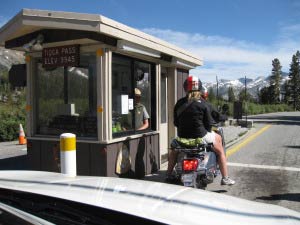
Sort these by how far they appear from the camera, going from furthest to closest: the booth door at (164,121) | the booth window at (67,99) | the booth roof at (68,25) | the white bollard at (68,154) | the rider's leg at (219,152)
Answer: the booth door at (164,121), the booth window at (67,99), the rider's leg at (219,152), the booth roof at (68,25), the white bollard at (68,154)

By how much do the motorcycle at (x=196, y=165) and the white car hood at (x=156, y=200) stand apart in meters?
2.80

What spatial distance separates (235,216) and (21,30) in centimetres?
584

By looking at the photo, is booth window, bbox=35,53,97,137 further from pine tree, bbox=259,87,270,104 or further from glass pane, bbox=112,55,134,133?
pine tree, bbox=259,87,270,104

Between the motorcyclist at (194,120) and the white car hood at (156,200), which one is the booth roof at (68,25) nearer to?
the motorcyclist at (194,120)

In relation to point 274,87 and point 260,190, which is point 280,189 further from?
point 274,87

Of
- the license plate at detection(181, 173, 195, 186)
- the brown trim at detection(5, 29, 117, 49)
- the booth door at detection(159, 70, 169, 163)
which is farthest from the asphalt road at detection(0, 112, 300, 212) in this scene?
the brown trim at detection(5, 29, 117, 49)

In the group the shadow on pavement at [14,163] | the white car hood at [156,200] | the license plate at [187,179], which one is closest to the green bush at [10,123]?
the shadow on pavement at [14,163]

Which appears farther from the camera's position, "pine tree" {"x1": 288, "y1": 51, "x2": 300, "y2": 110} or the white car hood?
"pine tree" {"x1": 288, "y1": 51, "x2": 300, "y2": 110}

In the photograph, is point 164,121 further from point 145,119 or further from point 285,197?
point 285,197

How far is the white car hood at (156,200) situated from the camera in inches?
78.8

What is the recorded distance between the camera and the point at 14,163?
35.0ft

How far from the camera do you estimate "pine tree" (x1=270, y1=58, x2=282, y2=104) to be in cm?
9244

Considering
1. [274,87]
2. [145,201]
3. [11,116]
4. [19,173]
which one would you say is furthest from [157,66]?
[274,87]

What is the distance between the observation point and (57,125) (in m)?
7.33
